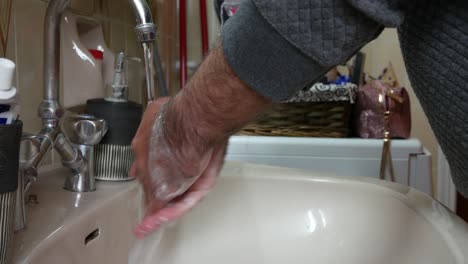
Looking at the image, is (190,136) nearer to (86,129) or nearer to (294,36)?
(294,36)

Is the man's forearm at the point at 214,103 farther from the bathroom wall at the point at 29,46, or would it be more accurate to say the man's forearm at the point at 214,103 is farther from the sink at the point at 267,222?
the bathroom wall at the point at 29,46

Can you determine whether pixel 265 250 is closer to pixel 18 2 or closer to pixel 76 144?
pixel 76 144

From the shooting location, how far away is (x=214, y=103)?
1.13 feet

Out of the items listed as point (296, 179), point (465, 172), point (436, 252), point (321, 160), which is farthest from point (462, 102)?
point (321, 160)

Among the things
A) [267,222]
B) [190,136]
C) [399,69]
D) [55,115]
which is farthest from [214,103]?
[399,69]

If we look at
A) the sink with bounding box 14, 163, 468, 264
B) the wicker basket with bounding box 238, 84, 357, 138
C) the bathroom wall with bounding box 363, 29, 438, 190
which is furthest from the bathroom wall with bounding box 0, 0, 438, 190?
the wicker basket with bounding box 238, 84, 357, 138

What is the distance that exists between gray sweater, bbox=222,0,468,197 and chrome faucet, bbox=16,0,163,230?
0.90 ft

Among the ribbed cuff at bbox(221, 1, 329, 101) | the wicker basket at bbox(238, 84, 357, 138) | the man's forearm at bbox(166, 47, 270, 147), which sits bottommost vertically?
the wicker basket at bbox(238, 84, 357, 138)

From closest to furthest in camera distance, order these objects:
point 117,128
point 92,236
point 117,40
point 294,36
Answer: point 294,36 < point 92,236 < point 117,128 < point 117,40

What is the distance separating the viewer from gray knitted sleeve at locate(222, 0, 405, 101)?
0.29 m

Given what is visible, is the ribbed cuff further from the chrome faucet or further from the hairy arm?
the chrome faucet

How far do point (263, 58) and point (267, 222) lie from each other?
445mm

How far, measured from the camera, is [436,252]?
1.50 feet

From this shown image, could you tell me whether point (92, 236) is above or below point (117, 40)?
below
